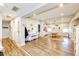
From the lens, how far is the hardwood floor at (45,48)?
2021mm

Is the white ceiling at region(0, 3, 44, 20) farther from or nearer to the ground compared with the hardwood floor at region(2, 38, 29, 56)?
farther from the ground

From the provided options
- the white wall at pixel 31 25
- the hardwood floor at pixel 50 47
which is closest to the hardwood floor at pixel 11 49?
the hardwood floor at pixel 50 47

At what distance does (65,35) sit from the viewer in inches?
81.4

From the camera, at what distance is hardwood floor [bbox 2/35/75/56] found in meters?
2.02

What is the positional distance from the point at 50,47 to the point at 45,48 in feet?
0.34

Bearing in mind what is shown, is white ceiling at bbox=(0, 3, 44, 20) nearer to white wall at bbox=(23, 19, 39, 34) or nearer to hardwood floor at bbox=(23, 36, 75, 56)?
white wall at bbox=(23, 19, 39, 34)

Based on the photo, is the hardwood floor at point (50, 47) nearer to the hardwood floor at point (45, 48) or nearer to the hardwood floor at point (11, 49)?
the hardwood floor at point (45, 48)

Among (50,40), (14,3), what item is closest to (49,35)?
(50,40)

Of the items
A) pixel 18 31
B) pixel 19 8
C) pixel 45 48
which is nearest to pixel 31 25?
pixel 18 31

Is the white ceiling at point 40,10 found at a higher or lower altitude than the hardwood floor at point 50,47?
higher

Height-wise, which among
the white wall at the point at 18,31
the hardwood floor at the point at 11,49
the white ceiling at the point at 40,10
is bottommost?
the hardwood floor at the point at 11,49

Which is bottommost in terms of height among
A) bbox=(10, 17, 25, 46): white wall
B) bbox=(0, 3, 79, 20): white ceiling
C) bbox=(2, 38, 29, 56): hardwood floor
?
bbox=(2, 38, 29, 56): hardwood floor

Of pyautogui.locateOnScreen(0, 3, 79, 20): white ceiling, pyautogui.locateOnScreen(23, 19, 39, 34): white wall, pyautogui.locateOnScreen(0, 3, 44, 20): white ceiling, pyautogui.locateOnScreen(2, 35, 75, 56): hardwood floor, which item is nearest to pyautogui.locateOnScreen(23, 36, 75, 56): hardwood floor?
pyautogui.locateOnScreen(2, 35, 75, 56): hardwood floor

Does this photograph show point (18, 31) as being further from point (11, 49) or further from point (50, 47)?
point (50, 47)
